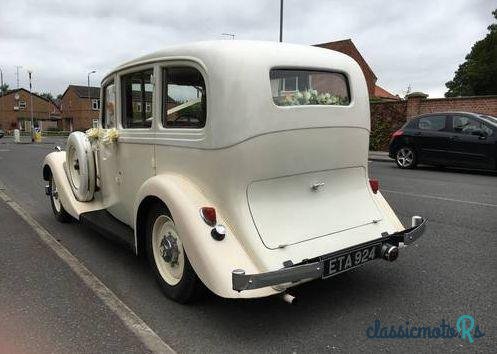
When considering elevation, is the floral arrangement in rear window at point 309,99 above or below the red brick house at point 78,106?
below

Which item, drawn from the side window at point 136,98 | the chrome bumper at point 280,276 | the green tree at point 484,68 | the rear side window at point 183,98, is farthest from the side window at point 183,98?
the green tree at point 484,68

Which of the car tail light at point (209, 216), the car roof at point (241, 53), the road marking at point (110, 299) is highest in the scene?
the car roof at point (241, 53)

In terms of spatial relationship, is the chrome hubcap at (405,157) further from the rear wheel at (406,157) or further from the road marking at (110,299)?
the road marking at (110,299)

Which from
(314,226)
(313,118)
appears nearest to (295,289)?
(314,226)

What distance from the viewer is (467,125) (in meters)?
12.0

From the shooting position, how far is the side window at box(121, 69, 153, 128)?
4.34m

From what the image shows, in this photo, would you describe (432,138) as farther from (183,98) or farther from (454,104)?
(183,98)

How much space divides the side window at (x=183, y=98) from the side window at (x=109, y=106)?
1.11m

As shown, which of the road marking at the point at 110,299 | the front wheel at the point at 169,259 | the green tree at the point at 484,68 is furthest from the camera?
the green tree at the point at 484,68

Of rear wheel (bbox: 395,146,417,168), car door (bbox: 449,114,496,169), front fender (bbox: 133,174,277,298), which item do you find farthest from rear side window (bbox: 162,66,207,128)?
rear wheel (bbox: 395,146,417,168)

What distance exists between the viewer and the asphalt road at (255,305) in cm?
320

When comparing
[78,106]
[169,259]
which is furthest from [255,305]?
[78,106]

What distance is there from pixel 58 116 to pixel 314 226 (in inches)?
3470

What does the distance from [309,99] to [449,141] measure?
942 centimetres
